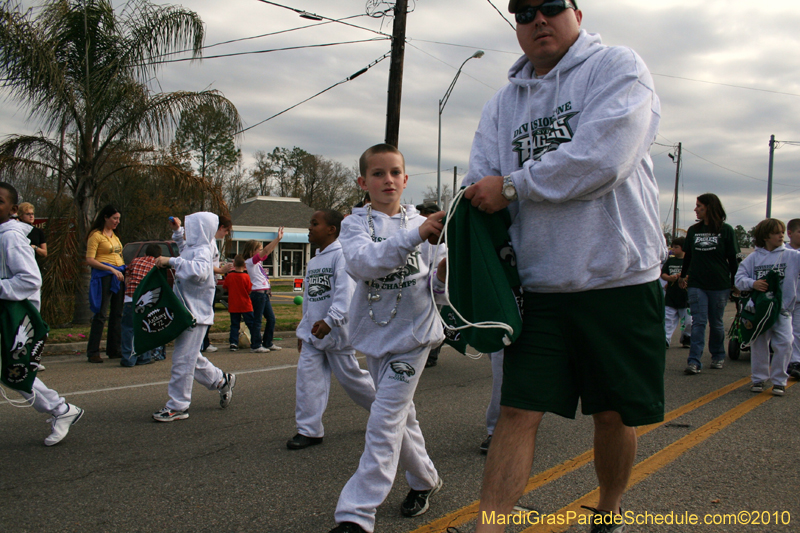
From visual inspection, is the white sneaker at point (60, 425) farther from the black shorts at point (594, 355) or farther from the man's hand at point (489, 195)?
the man's hand at point (489, 195)

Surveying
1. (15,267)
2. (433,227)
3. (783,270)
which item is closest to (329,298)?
(15,267)

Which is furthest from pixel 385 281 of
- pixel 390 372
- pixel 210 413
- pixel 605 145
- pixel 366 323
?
pixel 210 413

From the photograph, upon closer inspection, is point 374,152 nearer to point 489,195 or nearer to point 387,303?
point 387,303

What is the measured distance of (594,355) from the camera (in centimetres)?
219

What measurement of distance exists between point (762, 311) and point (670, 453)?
3068mm

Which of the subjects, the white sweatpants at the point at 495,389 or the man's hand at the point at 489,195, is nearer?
the man's hand at the point at 489,195

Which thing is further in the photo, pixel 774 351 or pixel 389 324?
pixel 774 351

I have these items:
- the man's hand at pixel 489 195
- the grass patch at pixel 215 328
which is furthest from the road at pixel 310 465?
the grass patch at pixel 215 328

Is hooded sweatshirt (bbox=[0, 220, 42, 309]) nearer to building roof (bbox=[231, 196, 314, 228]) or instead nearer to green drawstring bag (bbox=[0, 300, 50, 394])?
green drawstring bag (bbox=[0, 300, 50, 394])

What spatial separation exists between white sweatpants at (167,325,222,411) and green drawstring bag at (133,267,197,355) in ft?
0.32

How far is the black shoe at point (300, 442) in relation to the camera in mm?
4164

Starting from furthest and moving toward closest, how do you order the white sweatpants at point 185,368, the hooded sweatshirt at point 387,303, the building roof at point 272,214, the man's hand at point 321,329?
the building roof at point 272,214
the white sweatpants at point 185,368
the man's hand at point 321,329
the hooded sweatshirt at point 387,303

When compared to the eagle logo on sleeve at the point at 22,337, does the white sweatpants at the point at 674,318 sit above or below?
below

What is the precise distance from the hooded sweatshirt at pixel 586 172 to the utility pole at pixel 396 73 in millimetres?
10906
